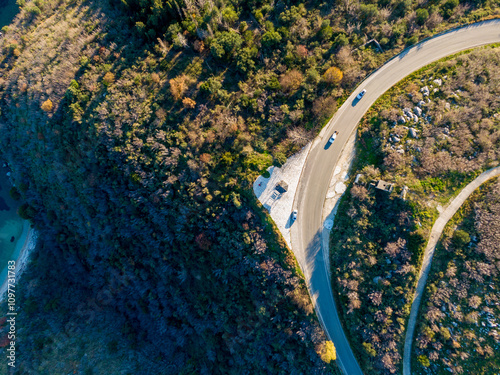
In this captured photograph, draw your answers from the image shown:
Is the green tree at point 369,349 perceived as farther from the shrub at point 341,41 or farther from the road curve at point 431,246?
the shrub at point 341,41

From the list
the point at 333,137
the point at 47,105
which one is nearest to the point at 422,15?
the point at 333,137

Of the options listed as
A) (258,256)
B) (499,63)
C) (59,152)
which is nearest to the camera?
(499,63)

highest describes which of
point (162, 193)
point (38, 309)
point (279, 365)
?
point (162, 193)

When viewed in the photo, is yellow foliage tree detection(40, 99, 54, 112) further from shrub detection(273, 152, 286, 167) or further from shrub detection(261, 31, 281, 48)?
shrub detection(273, 152, 286, 167)

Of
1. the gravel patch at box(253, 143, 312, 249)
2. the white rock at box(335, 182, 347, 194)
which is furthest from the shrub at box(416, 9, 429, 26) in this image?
the white rock at box(335, 182, 347, 194)

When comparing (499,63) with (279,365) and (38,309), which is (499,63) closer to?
(279,365)

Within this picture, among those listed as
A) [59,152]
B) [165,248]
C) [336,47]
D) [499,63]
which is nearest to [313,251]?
[165,248]

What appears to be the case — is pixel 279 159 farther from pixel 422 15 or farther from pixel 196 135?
pixel 422 15

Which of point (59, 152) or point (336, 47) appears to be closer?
point (336, 47)

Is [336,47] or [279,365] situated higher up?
[336,47]
